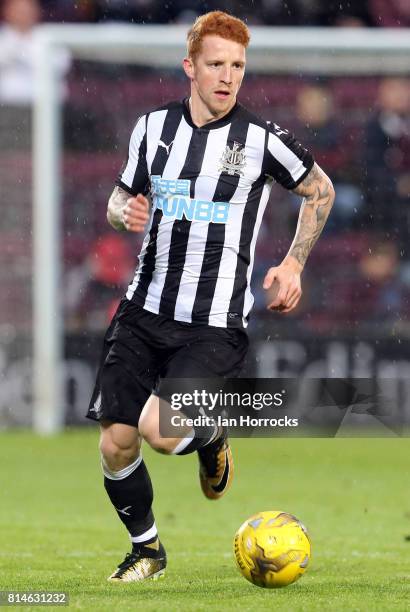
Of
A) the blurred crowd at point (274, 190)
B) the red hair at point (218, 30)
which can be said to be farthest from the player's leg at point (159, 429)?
the blurred crowd at point (274, 190)

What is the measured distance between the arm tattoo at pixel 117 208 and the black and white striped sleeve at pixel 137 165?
0.09 ft

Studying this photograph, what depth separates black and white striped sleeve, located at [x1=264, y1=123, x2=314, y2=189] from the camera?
5.64 m

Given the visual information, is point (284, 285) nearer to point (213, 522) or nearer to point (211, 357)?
point (211, 357)

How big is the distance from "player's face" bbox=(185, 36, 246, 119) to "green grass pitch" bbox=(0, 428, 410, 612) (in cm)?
199

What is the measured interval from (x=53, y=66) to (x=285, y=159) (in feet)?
25.4

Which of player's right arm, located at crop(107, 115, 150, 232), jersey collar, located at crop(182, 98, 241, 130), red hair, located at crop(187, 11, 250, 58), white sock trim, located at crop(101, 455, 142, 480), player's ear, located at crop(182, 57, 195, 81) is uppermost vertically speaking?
red hair, located at crop(187, 11, 250, 58)

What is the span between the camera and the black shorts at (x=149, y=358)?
18.2 ft

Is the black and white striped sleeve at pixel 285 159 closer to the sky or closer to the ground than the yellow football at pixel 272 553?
closer to the sky

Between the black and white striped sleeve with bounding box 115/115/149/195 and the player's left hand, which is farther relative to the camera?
the black and white striped sleeve with bounding box 115/115/149/195

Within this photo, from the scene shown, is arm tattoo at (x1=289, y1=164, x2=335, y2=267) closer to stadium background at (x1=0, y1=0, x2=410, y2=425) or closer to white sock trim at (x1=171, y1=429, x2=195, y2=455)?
white sock trim at (x1=171, y1=429, x2=195, y2=455)

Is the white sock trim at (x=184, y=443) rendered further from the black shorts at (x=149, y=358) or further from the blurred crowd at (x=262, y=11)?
the blurred crowd at (x=262, y=11)

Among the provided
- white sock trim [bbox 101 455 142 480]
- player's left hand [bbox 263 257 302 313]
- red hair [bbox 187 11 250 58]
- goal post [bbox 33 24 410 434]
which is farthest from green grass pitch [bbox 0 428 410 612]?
red hair [bbox 187 11 250 58]

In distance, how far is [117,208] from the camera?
570 centimetres

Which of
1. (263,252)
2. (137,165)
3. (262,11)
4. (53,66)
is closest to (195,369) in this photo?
(137,165)
